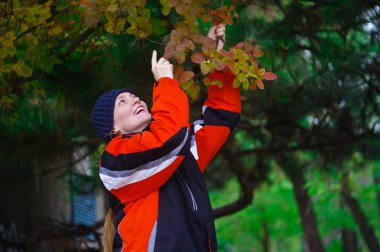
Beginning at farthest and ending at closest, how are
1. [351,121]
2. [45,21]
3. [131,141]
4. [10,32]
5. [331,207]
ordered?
[331,207] → [351,121] → [45,21] → [10,32] → [131,141]

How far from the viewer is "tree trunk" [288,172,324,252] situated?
8.95 m

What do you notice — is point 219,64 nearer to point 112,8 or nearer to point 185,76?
point 185,76

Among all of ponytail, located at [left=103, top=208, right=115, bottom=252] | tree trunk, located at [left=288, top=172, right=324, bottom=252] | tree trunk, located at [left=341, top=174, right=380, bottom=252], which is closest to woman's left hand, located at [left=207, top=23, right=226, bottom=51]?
ponytail, located at [left=103, top=208, right=115, bottom=252]

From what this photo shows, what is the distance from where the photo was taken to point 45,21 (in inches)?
157

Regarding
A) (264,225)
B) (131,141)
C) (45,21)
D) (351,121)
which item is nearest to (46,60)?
(45,21)

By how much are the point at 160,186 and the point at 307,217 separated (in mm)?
6777

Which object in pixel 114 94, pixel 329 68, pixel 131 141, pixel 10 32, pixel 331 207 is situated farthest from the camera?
pixel 331 207

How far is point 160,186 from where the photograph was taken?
2.86 meters

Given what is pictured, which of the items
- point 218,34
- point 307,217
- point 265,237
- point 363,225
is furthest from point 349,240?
point 218,34

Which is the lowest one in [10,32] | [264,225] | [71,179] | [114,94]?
[264,225]

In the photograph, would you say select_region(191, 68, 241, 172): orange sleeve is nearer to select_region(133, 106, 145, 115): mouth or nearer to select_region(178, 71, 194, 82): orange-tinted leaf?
select_region(178, 71, 194, 82): orange-tinted leaf

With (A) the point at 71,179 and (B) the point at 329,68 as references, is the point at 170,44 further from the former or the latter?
(A) the point at 71,179

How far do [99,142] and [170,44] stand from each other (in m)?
2.22

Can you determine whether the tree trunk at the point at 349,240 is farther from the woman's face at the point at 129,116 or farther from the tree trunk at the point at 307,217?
the woman's face at the point at 129,116
